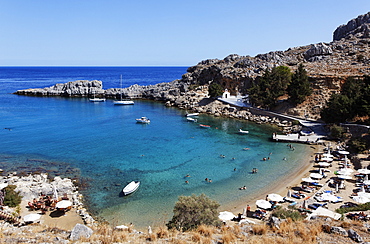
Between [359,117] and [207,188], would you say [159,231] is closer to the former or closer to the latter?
[207,188]

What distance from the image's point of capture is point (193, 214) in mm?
15141

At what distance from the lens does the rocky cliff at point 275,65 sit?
54281 millimetres

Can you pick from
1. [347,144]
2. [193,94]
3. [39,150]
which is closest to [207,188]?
[347,144]

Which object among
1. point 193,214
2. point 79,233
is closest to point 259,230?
point 193,214

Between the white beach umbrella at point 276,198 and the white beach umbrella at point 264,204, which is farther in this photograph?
the white beach umbrella at point 276,198

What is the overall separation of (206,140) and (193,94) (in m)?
37.5

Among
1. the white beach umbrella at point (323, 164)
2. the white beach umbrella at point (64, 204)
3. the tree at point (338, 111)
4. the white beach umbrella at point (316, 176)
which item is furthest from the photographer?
the tree at point (338, 111)

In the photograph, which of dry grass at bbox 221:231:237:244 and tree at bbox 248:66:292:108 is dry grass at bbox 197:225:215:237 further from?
tree at bbox 248:66:292:108

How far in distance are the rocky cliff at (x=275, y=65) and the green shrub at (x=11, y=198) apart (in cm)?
4722

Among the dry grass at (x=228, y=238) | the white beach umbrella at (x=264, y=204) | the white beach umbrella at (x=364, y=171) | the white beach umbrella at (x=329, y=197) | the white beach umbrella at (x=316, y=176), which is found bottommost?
the white beach umbrella at (x=264, y=204)

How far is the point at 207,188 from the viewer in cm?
2600

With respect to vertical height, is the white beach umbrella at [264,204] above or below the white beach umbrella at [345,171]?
below

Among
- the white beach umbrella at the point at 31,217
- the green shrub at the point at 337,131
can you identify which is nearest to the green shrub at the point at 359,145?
the green shrub at the point at 337,131

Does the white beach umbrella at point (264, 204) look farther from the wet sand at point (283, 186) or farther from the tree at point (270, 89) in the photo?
the tree at point (270, 89)
